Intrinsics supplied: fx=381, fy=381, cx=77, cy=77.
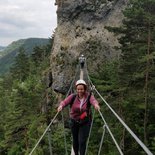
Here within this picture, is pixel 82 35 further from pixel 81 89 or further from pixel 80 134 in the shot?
pixel 81 89

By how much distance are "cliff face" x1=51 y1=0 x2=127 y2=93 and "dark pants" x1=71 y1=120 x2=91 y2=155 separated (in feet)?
110

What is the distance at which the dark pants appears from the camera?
6680mm

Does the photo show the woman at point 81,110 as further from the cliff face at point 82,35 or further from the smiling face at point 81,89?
the cliff face at point 82,35

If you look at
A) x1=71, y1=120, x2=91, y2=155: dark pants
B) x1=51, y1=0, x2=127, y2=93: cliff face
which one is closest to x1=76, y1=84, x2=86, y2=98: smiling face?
x1=71, y1=120, x2=91, y2=155: dark pants

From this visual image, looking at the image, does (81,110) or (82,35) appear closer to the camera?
(81,110)

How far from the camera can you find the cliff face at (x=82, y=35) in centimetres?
4191

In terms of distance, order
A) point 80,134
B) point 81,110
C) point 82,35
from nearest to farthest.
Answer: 1. point 81,110
2. point 80,134
3. point 82,35

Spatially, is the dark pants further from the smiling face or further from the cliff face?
the cliff face

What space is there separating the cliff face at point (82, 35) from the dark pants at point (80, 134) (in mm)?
33593

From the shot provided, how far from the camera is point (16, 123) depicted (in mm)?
33750

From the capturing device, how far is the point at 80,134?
22.2 ft

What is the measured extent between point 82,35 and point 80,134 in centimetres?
3759

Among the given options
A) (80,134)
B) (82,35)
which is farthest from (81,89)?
(82,35)

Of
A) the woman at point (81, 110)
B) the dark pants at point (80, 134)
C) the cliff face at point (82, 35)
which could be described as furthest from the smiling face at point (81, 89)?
the cliff face at point (82, 35)
